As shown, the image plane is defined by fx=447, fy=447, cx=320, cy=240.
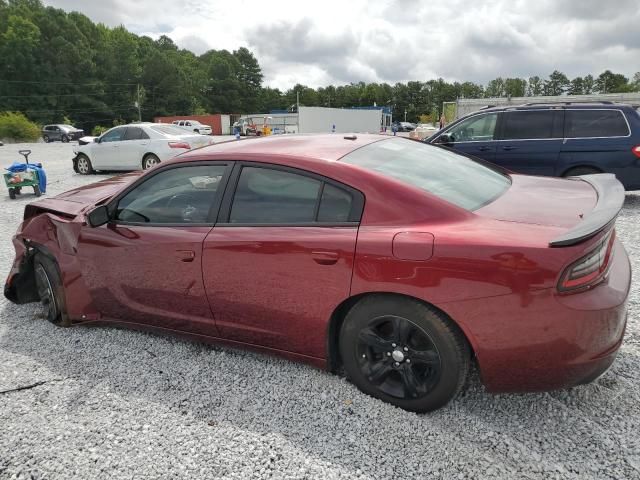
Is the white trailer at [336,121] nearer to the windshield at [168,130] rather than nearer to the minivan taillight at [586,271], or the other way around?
the windshield at [168,130]

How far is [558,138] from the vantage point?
7320 mm

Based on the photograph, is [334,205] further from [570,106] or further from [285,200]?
[570,106]

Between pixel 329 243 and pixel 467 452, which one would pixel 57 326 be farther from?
pixel 467 452

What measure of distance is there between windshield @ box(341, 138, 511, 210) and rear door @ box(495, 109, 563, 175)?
4934 mm

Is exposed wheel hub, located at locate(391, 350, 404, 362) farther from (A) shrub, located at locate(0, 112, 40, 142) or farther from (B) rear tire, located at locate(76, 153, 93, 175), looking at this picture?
(A) shrub, located at locate(0, 112, 40, 142)

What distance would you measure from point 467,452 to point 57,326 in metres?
3.18

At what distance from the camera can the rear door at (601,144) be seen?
22.9 ft

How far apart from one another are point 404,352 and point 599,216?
1.12 metres

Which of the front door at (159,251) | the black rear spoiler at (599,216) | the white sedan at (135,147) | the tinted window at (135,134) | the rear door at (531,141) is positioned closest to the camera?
the black rear spoiler at (599,216)

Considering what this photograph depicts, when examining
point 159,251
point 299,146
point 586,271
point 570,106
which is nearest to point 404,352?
point 586,271

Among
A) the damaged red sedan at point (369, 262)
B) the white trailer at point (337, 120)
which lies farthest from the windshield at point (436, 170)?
the white trailer at point (337, 120)

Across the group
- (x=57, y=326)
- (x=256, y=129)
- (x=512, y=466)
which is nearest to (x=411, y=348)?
(x=512, y=466)

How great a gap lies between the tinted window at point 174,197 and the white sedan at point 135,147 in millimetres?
9423

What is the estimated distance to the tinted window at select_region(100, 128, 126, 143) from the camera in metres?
12.9
